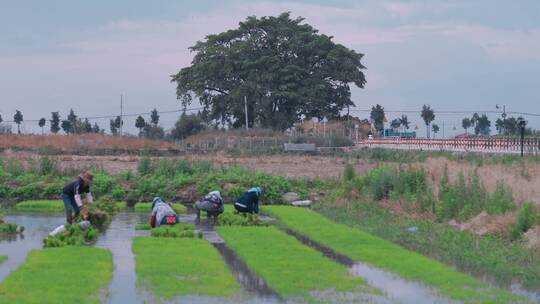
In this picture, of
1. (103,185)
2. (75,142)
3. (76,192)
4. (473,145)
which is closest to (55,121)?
(75,142)

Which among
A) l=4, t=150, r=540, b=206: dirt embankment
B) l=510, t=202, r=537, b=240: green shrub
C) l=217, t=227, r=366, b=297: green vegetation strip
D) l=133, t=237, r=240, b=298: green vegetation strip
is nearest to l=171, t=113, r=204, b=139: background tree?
l=4, t=150, r=540, b=206: dirt embankment

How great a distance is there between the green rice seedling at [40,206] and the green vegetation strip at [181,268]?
35.1 feet

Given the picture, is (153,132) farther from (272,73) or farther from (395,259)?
(395,259)

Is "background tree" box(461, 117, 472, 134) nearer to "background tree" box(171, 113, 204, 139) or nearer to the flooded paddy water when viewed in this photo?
"background tree" box(171, 113, 204, 139)

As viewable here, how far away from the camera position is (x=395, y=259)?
18359 mm

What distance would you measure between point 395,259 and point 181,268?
4.78 metres

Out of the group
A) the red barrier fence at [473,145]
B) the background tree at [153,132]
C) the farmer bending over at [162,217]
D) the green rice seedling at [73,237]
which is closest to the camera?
the green rice seedling at [73,237]

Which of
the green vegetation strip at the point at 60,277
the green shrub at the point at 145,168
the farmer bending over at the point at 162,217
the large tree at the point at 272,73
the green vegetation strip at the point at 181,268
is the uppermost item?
the large tree at the point at 272,73

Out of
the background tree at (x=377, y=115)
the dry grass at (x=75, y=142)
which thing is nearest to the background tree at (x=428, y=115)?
the background tree at (x=377, y=115)

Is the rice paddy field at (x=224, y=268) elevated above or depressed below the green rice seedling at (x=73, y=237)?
below

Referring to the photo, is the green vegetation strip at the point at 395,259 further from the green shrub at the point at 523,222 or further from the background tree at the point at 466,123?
the background tree at the point at 466,123

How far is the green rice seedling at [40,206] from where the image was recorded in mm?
30875

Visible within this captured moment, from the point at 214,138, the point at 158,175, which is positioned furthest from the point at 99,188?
the point at 214,138

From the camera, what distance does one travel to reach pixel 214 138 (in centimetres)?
7819
